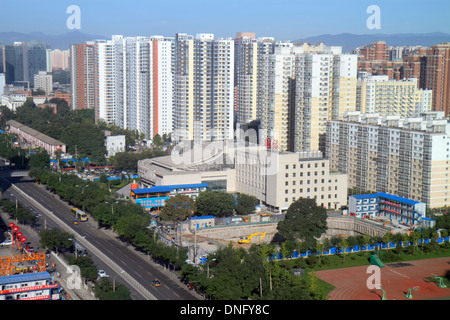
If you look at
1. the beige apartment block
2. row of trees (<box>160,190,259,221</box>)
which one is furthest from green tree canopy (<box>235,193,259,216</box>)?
the beige apartment block

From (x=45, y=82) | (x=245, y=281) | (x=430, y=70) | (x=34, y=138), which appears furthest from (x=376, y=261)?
(x=45, y=82)

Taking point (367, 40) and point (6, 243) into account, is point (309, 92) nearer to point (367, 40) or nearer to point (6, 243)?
point (6, 243)

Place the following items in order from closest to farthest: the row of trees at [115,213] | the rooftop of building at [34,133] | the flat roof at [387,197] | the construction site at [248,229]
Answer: the row of trees at [115,213], the construction site at [248,229], the flat roof at [387,197], the rooftop of building at [34,133]

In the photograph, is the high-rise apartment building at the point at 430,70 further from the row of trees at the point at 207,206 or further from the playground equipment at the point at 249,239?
the playground equipment at the point at 249,239

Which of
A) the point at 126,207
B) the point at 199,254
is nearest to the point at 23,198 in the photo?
the point at 126,207

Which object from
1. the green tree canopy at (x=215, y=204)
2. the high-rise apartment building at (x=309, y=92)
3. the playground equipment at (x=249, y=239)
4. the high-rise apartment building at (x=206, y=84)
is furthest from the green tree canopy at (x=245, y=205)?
the high-rise apartment building at (x=206, y=84)

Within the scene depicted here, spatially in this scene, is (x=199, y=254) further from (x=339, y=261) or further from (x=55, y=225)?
(x=55, y=225)

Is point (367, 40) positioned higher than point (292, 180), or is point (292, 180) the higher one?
point (367, 40)
